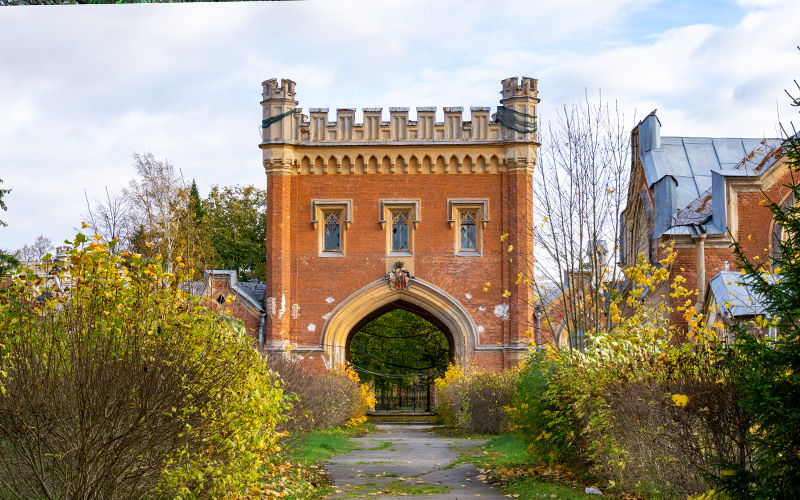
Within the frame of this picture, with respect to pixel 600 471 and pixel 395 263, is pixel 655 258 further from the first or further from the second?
pixel 600 471

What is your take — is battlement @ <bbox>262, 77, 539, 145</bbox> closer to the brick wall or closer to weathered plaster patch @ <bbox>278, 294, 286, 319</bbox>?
the brick wall

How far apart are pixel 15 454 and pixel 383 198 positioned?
20606mm

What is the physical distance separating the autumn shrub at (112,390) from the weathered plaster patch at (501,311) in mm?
19072

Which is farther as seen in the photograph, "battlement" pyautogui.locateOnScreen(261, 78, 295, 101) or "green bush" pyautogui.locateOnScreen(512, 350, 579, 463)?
"battlement" pyautogui.locateOnScreen(261, 78, 295, 101)

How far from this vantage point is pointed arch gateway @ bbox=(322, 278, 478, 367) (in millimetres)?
25094

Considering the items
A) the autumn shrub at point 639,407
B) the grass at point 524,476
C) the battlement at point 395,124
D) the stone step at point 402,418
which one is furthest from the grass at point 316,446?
the stone step at point 402,418

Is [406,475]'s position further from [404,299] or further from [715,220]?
[404,299]

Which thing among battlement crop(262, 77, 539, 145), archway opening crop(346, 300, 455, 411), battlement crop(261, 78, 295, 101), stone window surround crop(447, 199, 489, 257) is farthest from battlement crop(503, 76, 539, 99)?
archway opening crop(346, 300, 455, 411)

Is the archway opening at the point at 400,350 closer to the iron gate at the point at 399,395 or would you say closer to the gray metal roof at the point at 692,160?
the iron gate at the point at 399,395

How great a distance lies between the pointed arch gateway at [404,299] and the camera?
82.3 feet

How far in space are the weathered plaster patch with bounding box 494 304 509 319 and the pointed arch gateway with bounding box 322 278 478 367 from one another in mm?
808

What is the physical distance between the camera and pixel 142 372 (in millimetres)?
5305

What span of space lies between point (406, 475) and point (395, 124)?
16.2 metres

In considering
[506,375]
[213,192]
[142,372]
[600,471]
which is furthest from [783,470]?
[213,192]
